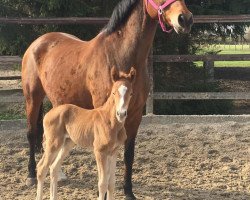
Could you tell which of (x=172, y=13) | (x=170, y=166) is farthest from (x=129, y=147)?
(x=172, y=13)

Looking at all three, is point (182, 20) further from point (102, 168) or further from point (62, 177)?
point (62, 177)

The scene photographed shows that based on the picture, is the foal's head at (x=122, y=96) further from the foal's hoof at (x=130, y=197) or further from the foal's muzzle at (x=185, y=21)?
the foal's hoof at (x=130, y=197)

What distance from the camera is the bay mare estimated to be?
389 cm

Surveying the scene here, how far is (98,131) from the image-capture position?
353cm

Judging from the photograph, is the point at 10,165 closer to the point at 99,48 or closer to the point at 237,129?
the point at 99,48

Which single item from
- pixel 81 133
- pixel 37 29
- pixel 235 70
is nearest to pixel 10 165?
pixel 81 133

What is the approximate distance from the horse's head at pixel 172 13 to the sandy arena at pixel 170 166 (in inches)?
66.1

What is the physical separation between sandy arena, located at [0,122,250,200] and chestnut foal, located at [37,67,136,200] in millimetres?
584

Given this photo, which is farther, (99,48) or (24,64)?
(24,64)

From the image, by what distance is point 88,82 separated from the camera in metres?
4.11

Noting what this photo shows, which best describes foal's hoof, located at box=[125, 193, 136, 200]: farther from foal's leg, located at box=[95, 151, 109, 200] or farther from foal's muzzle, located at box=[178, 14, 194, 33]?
foal's muzzle, located at box=[178, 14, 194, 33]

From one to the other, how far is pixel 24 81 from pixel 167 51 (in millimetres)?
4154

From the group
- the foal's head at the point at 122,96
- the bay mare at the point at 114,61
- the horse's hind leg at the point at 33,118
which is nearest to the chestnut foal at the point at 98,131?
the foal's head at the point at 122,96

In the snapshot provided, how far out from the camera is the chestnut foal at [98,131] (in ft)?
11.0
